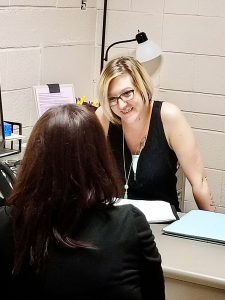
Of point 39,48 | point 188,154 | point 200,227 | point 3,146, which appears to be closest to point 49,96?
point 39,48

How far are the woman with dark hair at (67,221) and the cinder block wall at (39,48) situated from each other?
63.2 inches

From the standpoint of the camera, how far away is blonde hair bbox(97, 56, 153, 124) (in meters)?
2.46

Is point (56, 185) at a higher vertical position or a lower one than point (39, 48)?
lower

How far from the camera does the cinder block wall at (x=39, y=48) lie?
286cm

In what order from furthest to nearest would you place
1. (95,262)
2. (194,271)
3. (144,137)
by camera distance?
(144,137) < (194,271) < (95,262)

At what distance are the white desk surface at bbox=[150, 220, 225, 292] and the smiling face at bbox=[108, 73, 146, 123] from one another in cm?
70

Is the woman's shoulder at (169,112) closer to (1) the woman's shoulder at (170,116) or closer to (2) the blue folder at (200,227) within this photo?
(1) the woman's shoulder at (170,116)

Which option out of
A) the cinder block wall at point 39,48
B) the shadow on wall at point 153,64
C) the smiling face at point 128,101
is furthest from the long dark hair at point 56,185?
the shadow on wall at point 153,64

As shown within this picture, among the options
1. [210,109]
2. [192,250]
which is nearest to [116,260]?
[192,250]

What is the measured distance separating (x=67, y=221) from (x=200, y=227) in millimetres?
810

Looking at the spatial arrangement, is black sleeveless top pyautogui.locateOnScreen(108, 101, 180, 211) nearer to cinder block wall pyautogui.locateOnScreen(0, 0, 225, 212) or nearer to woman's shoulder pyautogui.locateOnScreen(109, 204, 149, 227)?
cinder block wall pyautogui.locateOnScreen(0, 0, 225, 212)

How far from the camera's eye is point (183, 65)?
3355mm

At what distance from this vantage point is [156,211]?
2143 millimetres

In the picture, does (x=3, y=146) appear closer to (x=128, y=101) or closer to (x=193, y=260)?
(x=128, y=101)
